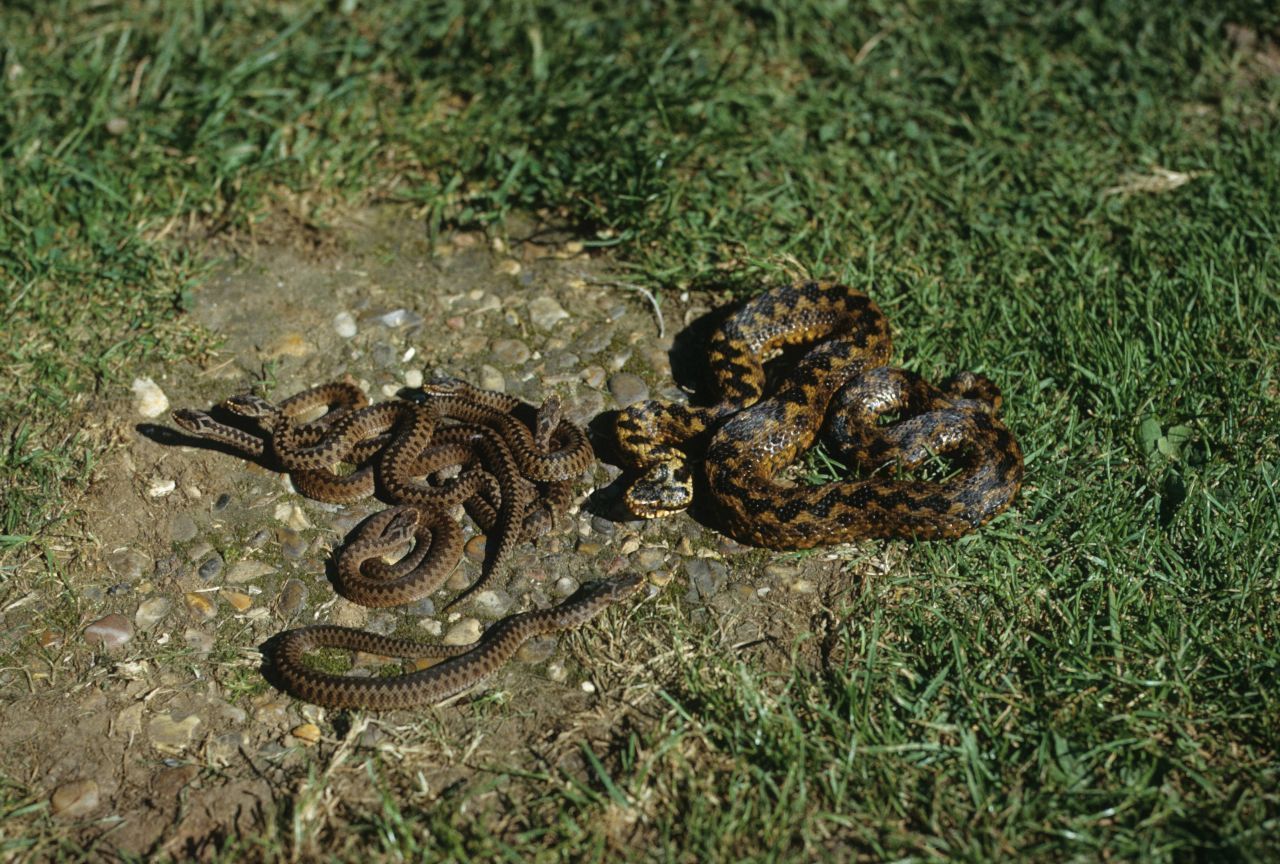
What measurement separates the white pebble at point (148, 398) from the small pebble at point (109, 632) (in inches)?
57.5

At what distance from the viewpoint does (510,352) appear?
6.84 metres

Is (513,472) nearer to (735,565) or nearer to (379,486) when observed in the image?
(379,486)

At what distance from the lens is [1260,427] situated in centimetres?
612

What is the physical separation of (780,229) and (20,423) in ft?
15.6

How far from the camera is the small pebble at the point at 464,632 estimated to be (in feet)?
17.5

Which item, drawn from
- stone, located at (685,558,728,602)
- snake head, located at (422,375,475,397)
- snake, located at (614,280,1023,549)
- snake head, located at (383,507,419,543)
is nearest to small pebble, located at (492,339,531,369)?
snake head, located at (422,375,475,397)

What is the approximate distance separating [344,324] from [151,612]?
7.42 ft

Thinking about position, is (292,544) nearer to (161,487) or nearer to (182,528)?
(182,528)

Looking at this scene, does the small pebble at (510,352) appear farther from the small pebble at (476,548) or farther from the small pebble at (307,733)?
the small pebble at (307,733)

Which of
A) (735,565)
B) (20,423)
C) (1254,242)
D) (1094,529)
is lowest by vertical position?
(20,423)

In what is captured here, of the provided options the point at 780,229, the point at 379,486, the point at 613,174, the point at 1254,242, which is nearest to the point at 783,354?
the point at 780,229

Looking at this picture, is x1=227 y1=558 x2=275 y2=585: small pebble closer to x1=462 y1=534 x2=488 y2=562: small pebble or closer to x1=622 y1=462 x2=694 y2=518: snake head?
x1=462 y1=534 x2=488 y2=562: small pebble

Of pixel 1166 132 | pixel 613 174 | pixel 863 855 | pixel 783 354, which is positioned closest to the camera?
pixel 863 855

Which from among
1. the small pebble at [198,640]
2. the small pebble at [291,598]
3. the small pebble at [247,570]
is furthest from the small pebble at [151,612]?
the small pebble at [291,598]
